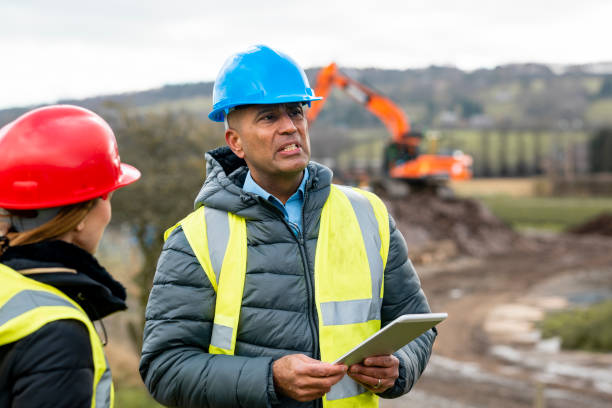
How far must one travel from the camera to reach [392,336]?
174 cm

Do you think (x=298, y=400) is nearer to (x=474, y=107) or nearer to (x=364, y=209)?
(x=364, y=209)

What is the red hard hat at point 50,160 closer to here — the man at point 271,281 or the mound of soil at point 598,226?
the man at point 271,281

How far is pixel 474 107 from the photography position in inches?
2960

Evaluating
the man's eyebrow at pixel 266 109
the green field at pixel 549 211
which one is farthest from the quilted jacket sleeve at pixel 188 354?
the green field at pixel 549 211

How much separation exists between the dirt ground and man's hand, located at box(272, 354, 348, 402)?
18.1 feet

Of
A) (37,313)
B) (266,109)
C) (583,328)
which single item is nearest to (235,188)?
(266,109)

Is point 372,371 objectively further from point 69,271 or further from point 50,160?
point 50,160

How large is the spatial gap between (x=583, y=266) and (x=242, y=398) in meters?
19.6

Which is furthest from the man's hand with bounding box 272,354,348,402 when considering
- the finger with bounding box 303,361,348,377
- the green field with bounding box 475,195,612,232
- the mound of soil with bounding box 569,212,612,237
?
the green field with bounding box 475,195,612,232

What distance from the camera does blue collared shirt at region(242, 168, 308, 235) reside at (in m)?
2.13

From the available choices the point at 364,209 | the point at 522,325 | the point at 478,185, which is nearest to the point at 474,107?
the point at 478,185

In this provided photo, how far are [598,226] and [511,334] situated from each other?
54.3 ft

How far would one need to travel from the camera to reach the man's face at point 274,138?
2.10 metres

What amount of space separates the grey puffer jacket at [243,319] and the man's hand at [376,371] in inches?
4.5
